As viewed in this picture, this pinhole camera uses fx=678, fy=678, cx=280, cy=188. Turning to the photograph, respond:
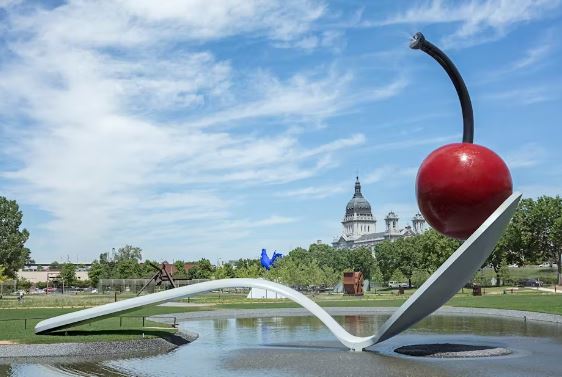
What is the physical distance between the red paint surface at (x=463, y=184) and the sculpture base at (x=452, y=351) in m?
3.24

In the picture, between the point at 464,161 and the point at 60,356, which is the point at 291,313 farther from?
the point at 464,161

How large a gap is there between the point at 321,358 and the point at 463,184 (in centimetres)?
542

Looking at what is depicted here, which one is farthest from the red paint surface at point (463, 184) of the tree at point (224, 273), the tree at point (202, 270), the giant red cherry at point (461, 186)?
the tree at point (202, 270)

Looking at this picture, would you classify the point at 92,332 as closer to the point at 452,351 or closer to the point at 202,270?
the point at 452,351

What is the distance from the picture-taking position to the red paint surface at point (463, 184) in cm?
1471

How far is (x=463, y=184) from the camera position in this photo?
14688mm

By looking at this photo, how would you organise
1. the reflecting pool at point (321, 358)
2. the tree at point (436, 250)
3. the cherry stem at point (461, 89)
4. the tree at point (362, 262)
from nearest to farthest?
the reflecting pool at point (321, 358)
the cherry stem at point (461, 89)
the tree at point (436, 250)
the tree at point (362, 262)

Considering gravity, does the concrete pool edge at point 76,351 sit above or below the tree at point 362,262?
below

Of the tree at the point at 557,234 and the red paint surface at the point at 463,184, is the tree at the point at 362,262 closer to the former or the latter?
the tree at the point at 557,234

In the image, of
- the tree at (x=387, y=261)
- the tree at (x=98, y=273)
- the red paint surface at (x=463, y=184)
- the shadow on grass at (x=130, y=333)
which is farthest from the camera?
the tree at (x=98, y=273)

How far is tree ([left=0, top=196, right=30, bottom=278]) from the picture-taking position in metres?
69.5

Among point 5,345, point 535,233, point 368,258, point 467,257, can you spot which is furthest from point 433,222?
point 368,258

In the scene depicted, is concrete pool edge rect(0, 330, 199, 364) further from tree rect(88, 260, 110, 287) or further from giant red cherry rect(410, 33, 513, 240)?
tree rect(88, 260, 110, 287)

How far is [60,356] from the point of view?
18.0 meters
